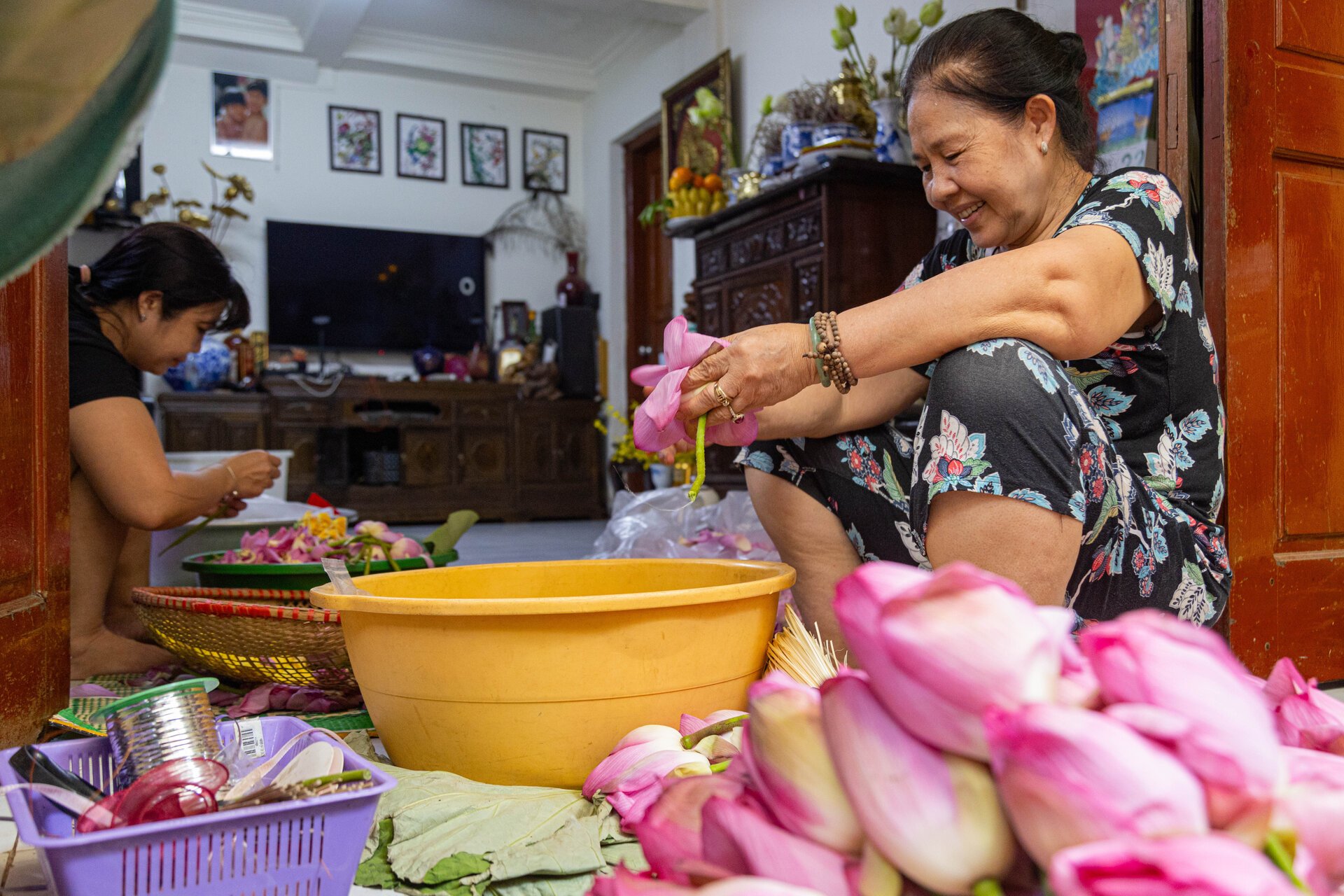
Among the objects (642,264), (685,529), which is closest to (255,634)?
(685,529)

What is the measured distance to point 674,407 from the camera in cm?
97

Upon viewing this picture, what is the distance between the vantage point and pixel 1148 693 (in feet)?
1.19

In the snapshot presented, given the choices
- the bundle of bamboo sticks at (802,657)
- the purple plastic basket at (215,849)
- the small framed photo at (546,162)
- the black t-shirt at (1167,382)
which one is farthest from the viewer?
the small framed photo at (546,162)

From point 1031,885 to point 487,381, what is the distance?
18.5 feet

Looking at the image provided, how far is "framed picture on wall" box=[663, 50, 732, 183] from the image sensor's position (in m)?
4.37

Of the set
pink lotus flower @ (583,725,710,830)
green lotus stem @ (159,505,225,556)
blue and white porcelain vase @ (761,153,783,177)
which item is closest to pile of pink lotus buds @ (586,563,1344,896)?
pink lotus flower @ (583,725,710,830)

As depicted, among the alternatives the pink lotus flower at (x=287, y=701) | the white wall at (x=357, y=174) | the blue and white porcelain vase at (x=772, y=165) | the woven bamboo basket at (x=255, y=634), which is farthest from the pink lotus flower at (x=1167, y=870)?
the white wall at (x=357, y=174)

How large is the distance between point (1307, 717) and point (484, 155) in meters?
6.14

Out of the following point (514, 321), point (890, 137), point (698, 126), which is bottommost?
point (514, 321)

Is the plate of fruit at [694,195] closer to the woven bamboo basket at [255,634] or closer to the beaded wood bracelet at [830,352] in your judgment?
the woven bamboo basket at [255,634]

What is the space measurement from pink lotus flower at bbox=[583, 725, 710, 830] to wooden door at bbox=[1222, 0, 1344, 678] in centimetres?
112

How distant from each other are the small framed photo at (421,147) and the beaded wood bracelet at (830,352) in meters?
5.48

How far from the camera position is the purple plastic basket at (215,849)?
558 mm

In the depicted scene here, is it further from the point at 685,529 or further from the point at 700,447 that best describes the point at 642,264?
the point at 700,447
